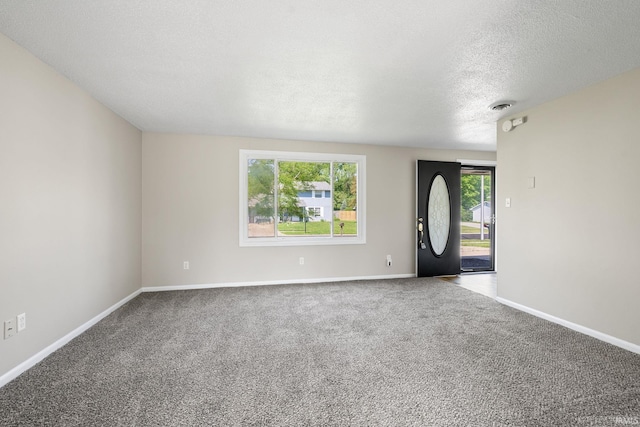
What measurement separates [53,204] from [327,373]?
259 cm

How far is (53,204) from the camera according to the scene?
2.48 meters

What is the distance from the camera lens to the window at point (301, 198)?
4734 mm

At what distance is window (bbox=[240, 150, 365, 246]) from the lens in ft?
15.5

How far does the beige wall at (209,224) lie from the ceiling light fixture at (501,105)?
2104 mm

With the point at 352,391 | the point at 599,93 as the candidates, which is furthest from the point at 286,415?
the point at 599,93

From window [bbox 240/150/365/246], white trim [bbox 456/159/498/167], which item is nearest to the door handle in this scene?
window [bbox 240/150/365/246]

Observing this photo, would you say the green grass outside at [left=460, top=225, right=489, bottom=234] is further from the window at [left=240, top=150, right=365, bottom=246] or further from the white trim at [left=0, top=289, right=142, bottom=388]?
the white trim at [left=0, top=289, right=142, bottom=388]

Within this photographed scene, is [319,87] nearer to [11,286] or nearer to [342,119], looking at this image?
[342,119]

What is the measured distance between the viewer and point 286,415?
5.52ft

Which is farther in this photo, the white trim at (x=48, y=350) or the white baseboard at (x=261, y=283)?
the white baseboard at (x=261, y=283)

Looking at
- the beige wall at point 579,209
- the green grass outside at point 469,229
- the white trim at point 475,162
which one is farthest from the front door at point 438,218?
the beige wall at point 579,209

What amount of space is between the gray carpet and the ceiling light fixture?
7.67ft

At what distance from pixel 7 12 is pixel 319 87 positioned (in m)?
2.12

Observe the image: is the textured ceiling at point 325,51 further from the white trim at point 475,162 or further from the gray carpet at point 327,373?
the gray carpet at point 327,373
